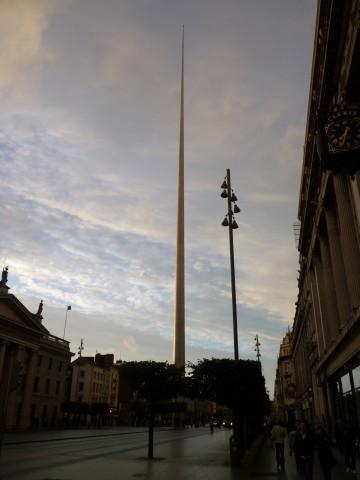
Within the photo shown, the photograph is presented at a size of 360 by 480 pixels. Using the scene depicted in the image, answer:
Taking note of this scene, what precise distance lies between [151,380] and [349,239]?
1371 centimetres

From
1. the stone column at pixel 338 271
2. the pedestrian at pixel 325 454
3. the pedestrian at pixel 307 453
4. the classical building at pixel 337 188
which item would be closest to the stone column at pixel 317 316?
the classical building at pixel 337 188

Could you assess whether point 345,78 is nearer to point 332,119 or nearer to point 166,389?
point 332,119

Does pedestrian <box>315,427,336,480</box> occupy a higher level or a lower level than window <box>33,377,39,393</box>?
lower

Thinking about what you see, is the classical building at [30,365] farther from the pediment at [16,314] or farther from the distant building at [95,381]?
the distant building at [95,381]

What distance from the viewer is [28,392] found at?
60812 millimetres

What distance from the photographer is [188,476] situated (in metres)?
15.8

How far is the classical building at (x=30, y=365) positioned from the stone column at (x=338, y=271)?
113 feet

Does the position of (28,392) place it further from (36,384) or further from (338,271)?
(338,271)

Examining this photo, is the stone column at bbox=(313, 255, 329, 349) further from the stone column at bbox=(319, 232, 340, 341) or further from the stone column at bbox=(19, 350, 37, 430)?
the stone column at bbox=(19, 350, 37, 430)

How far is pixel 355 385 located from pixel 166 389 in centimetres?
1052

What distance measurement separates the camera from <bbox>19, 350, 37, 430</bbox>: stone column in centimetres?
5881

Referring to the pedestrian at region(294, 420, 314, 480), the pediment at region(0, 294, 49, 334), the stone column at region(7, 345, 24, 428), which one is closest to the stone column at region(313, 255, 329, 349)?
the pedestrian at region(294, 420, 314, 480)

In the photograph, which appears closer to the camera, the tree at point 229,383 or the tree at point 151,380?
the tree at point 229,383

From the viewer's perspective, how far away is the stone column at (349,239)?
66.0ft
